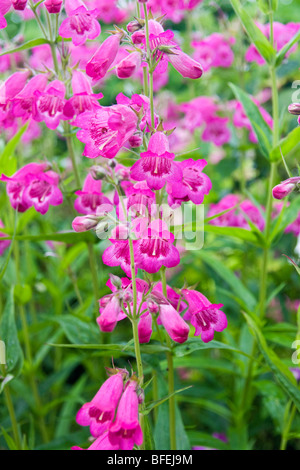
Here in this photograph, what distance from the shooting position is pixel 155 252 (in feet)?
3.70

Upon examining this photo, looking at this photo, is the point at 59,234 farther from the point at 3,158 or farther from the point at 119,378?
the point at 119,378

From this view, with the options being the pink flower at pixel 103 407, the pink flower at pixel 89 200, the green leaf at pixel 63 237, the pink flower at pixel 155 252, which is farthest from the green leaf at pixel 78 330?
the pink flower at pixel 155 252

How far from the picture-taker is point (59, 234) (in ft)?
5.32

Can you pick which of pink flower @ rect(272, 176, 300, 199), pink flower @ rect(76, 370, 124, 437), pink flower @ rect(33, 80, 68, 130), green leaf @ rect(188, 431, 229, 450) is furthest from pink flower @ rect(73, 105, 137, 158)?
green leaf @ rect(188, 431, 229, 450)

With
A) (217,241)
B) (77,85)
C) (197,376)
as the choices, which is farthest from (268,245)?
(197,376)

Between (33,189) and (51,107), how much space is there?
0.90 feet

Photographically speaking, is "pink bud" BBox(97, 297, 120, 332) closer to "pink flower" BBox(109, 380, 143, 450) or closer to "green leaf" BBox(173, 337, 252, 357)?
"pink flower" BBox(109, 380, 143, 450)

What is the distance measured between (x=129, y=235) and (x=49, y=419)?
5.83ft

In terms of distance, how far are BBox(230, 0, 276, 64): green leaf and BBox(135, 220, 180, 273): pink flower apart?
32.4 inches

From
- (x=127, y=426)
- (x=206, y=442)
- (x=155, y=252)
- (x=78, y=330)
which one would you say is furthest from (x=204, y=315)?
(x=206, y=442)

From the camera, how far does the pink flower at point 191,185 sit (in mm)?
1202

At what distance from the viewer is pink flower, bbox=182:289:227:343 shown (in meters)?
1.25

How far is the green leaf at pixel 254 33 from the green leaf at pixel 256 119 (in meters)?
0.15

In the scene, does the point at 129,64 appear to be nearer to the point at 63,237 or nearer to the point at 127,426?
the point at 63,237
